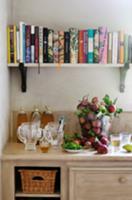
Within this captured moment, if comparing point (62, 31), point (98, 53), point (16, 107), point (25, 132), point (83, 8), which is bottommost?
point (25, 132)

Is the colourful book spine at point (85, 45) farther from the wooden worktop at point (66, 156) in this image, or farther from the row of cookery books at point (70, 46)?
the wooden worktop at point (66, 156)

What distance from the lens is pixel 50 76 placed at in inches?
99.7

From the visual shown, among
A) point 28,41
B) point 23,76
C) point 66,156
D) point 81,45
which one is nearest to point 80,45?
point 81,45

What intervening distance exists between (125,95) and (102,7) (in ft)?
2.34

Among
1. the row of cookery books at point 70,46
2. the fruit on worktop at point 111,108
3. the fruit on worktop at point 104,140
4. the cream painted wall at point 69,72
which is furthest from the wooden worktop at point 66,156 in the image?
the row of cookery books at point 70,46

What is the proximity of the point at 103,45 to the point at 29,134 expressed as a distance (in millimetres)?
837

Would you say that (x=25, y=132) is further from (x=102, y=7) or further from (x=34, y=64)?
(x=102, y=7)

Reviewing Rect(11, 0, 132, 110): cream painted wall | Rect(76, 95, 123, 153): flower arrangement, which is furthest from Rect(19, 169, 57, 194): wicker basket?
Rect(11, 0, 132, 110): cream painted wall

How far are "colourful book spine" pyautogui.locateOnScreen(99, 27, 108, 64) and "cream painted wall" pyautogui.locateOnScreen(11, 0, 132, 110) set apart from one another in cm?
19

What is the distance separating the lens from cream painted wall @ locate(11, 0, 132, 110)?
2.48 metres

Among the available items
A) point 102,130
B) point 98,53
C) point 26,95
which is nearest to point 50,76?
point 26,95

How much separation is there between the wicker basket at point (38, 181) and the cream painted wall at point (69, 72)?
0.62m

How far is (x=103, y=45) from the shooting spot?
233 cm

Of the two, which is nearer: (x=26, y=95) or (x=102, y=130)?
(x=102, y=130)
